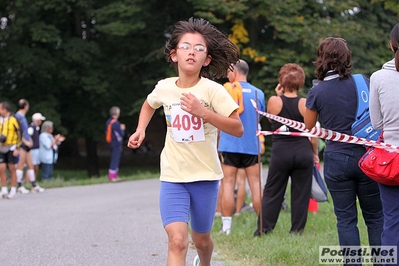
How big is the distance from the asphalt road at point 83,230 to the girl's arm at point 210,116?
2.23 meters

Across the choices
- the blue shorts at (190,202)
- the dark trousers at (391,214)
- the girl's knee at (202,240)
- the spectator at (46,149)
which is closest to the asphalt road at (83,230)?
the girl's knee at (202,240)

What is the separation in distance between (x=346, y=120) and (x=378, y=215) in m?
0.79

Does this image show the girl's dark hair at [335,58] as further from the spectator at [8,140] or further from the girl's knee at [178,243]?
the spectator at [8,140]

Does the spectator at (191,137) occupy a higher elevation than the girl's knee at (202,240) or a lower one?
higher

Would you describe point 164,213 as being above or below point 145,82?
below

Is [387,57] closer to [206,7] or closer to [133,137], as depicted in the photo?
[206,7]

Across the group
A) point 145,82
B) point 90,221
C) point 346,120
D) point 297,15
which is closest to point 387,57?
point 297,15

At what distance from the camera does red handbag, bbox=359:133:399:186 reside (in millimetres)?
4727

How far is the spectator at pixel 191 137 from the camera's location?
511 centimetres

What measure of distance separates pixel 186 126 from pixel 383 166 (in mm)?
1358

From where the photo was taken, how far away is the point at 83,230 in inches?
376

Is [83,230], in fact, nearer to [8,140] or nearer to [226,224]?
[226,224]

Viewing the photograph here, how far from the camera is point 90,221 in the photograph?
10.5 m

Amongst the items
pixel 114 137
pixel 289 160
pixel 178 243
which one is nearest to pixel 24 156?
pixel 114 137
